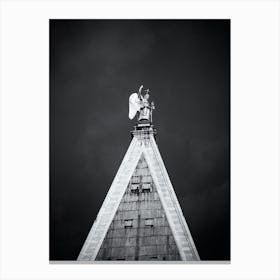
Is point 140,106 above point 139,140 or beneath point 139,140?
above

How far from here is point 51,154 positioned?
385 inches

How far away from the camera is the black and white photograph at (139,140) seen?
955 centimetres

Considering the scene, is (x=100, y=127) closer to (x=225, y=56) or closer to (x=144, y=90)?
(x=144, y=90)

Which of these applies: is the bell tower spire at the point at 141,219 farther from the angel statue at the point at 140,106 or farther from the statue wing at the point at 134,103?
the statue wing at the point at 134,103

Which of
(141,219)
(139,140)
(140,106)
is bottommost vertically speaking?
(141,219)

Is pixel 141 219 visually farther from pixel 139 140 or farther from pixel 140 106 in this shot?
pixel 140 106

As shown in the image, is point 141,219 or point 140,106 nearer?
point 141,219

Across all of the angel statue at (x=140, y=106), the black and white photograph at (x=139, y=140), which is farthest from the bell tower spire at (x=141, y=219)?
the angel statue at (x=140, y=106)

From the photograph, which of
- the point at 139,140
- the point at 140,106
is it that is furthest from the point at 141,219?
the point at 140,106

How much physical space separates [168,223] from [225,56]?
2661mm

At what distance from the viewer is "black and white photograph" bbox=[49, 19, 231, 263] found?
31.3ft

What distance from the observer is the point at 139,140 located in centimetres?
983

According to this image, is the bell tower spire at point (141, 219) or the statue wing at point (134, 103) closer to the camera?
the bell tower spire at point (141, 219)
